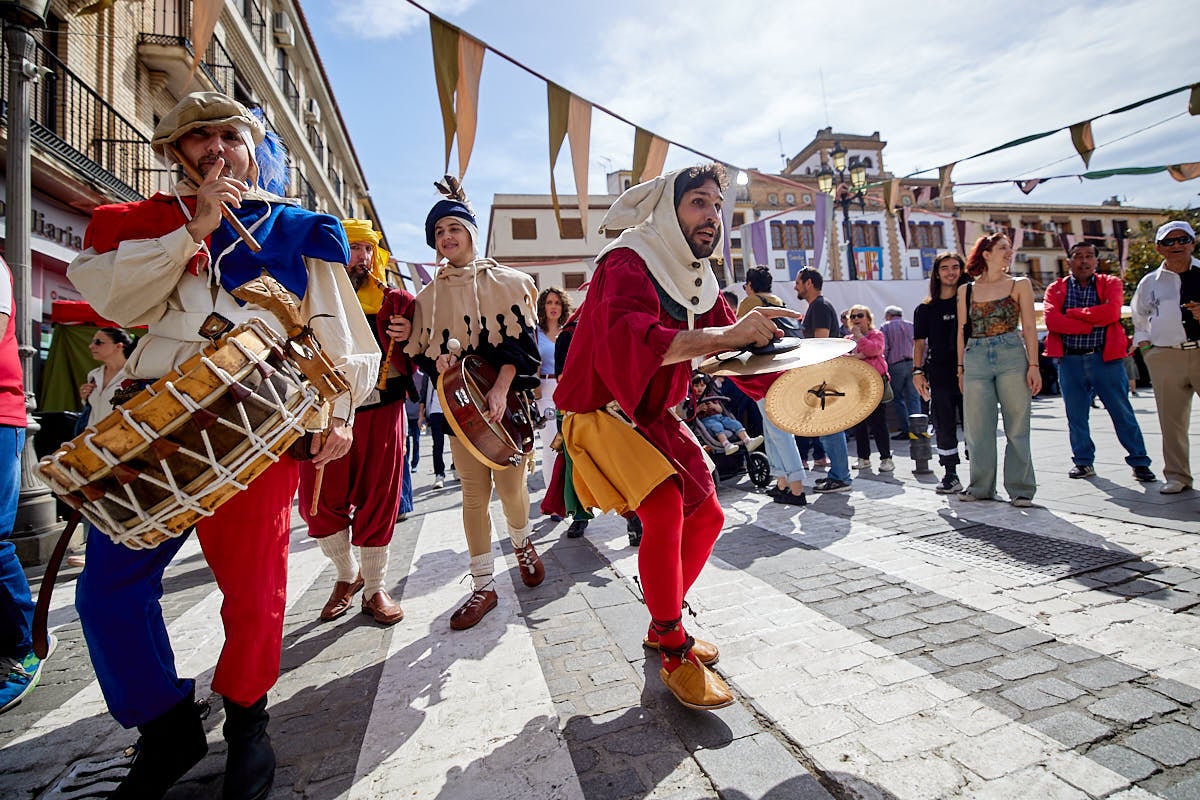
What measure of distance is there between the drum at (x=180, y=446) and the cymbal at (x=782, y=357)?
→ 51.4 inches

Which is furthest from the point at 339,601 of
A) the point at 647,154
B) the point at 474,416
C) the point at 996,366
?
the point at 647,154

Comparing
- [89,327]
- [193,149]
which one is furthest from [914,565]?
[89,327]

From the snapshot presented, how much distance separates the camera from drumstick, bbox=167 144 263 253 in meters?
1.61

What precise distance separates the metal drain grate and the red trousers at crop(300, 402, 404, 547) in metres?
3.07

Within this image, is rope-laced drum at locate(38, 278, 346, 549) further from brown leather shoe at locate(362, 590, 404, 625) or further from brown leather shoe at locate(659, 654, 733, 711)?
brown leather shoe at locate(362, 590, 404, 625)

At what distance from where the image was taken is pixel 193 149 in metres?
1.81

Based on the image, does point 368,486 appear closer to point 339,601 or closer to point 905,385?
point 339,601

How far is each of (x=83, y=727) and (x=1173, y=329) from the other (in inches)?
275

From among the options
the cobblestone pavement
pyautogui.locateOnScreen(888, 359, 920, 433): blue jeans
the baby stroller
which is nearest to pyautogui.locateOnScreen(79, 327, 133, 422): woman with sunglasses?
the cobblestone pavement

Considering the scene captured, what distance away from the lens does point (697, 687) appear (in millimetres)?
1913

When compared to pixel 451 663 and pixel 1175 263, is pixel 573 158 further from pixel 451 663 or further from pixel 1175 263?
pixel 1175 263

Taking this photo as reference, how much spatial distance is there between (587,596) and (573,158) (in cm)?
389

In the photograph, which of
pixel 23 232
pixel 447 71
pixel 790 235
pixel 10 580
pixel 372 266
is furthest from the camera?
pixel 790 235

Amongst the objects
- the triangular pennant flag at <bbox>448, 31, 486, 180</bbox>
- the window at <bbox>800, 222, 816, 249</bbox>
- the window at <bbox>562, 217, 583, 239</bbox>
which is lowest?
the triangular pennant flag at <bbox>448, 31, 486, 180</bbox>
